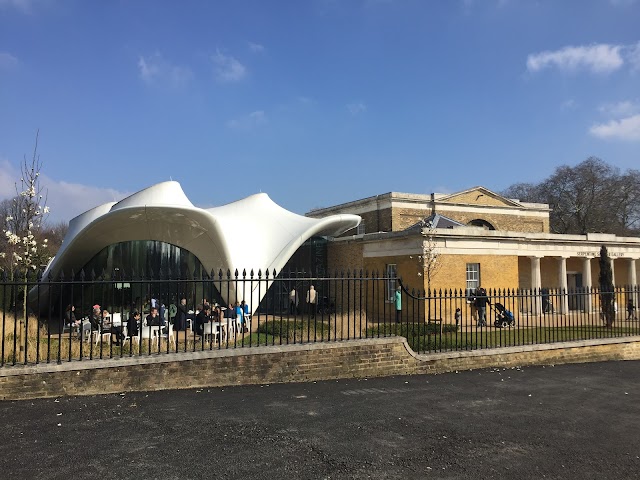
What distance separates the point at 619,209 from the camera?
5356 cm

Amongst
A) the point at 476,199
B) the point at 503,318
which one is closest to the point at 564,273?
the point at 476,199

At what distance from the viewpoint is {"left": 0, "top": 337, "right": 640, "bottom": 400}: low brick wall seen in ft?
23.3

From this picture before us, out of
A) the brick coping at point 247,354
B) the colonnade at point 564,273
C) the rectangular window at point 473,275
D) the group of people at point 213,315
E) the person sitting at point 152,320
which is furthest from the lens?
the colonnade at point 564,273

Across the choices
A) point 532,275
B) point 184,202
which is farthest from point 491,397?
point 532,275

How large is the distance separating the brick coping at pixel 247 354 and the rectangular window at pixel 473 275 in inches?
464

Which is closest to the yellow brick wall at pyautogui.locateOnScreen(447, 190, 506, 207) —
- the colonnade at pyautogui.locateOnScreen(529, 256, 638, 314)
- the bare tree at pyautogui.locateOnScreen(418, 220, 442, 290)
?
the colonnade at pyautogui.locateOnScreen(529, 256, 638, 314)

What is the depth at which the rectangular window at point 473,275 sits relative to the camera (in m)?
23.9

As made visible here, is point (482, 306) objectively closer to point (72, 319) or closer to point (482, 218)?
point (72, 319)

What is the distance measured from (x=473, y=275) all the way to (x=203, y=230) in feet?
41.8

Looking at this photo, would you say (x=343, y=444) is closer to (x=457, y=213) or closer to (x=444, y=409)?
(x=444, y=409)

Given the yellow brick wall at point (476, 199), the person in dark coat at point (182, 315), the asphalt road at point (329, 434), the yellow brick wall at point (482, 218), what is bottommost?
the asphalt road at point (329, 434)

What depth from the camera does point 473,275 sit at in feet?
79.0

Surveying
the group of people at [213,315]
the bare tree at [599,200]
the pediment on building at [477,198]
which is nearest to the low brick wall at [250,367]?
the group of people at [213,315]

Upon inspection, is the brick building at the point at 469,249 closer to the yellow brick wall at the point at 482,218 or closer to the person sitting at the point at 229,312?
the yellow brick wall at the point at 482,218
